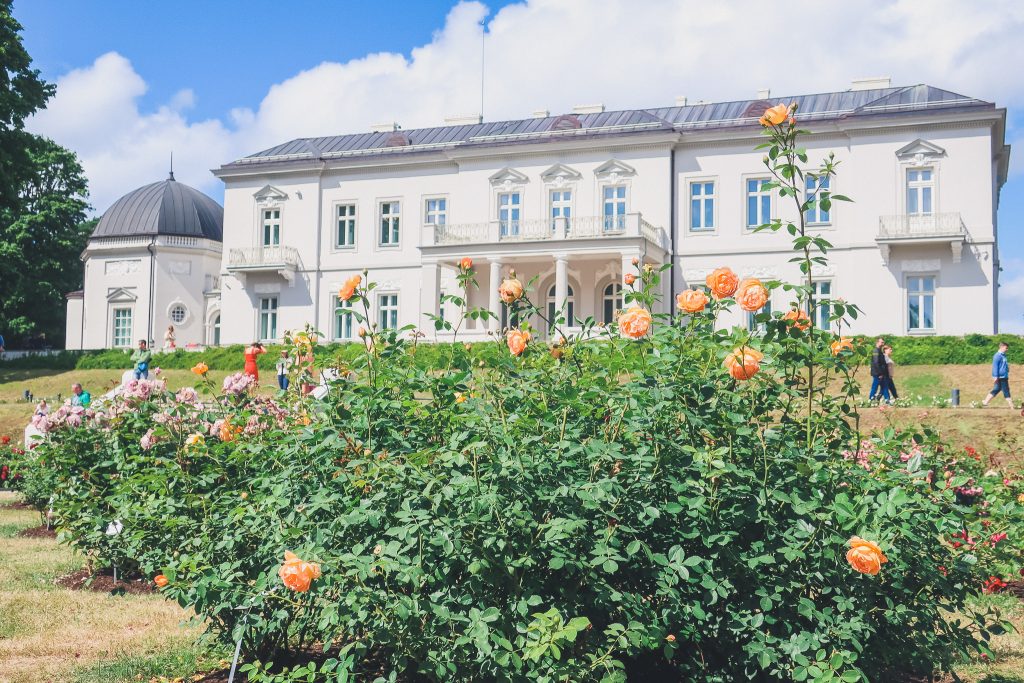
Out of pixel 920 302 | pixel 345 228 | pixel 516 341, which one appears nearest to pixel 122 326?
pixel 345 228

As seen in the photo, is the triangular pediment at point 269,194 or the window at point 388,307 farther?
the triangular pediment at point 269,194

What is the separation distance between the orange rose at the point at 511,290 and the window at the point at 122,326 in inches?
1679

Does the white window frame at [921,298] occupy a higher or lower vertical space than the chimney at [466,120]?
lower

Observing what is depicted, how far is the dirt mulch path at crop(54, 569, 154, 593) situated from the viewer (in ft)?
23.5

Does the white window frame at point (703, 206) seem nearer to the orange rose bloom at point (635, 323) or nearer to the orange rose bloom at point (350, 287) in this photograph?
Result: the orange rose bloom at point (350, 287)

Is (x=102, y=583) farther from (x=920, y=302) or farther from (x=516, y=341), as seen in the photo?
(x=920, y=302)

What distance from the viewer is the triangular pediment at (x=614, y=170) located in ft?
108

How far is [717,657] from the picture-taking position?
3869mm

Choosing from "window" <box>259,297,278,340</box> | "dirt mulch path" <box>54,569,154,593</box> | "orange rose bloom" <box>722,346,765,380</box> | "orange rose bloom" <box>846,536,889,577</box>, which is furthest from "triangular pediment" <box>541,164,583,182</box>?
"orange rose bloom" <box>846,536,889,577</box>

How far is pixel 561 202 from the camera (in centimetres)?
3375

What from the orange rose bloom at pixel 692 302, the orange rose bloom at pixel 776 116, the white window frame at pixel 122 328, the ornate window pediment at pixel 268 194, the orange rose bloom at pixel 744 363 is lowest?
the orange rose bloom at pixel 744 363

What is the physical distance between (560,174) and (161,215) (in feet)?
69.9

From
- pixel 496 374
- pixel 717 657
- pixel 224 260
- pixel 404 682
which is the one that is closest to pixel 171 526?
pixel 404 682

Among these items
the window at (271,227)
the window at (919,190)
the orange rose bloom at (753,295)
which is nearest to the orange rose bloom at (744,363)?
the orange rose bloom at (753,295)
